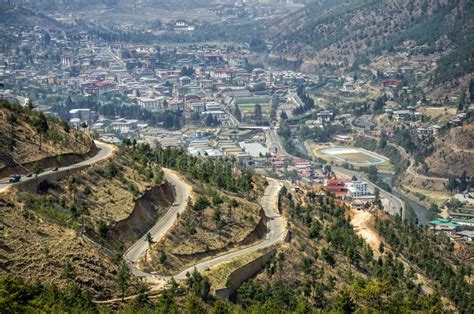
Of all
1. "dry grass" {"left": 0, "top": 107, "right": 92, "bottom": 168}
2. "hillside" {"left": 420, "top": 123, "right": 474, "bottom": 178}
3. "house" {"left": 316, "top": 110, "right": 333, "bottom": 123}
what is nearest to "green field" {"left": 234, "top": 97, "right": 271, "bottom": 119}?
"house" {"left": 316, "top": 110, "right": 333, "bottom": 123}

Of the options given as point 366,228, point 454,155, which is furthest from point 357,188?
point 366,228

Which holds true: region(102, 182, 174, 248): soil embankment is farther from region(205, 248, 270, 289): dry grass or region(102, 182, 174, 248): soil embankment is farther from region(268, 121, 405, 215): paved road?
region(268, 121, 405, 215): paved road

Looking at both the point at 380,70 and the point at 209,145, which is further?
the point at 380,70

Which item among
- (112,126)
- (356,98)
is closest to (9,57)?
(112,126)

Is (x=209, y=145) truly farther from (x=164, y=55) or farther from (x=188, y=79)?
(x=164, y=55)

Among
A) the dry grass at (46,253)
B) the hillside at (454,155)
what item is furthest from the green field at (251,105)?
the dry grass at (46,253)

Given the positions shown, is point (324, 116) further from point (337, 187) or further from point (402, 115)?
point (337, 187)
